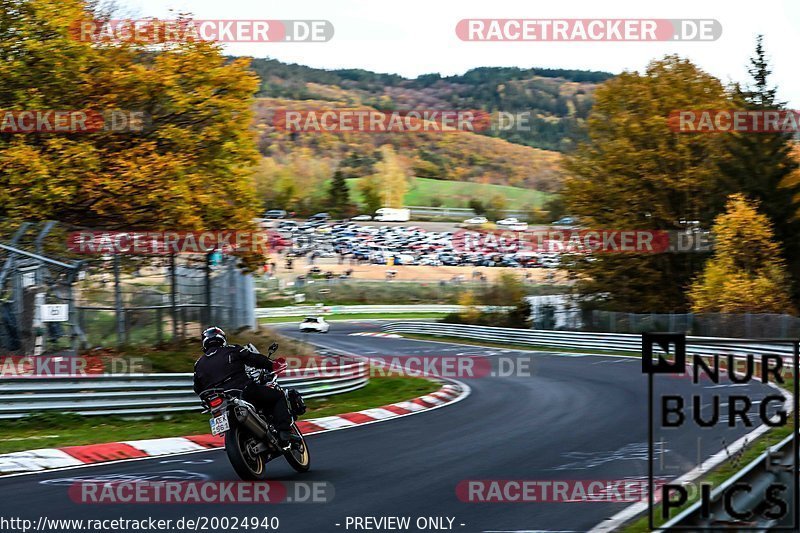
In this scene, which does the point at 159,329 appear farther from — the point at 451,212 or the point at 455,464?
the point at 451,212

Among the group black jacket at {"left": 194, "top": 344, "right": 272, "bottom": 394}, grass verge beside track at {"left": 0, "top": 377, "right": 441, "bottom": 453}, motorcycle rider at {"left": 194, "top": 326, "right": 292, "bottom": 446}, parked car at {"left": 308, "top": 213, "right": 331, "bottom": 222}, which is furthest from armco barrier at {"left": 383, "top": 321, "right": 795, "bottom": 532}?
parked car at {"left": 308, "top": 213, "right": 331, "bottom": 222}

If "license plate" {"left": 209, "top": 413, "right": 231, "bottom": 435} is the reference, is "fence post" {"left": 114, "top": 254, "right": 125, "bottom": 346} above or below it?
above

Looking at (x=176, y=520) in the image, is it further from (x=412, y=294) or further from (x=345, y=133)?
(x=345, y=133)

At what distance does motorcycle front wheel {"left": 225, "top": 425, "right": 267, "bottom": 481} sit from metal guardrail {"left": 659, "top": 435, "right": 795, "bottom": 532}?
444cm

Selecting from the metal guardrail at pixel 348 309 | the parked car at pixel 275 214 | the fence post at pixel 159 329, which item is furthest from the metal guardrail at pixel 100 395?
the parked car at pixel 275 214

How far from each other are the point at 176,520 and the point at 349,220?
102m

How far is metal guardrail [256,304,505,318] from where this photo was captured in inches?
2670

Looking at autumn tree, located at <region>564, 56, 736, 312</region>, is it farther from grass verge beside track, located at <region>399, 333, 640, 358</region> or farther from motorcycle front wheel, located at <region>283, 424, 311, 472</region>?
motorcycle front wheel, located at <region>283, 424, 311, 472</region>

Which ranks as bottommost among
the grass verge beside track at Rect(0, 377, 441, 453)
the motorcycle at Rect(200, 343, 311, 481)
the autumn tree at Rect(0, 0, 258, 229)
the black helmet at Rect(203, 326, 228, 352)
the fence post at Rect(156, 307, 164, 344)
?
the grass verge beside track at Rect(0, 377, 441, 453)

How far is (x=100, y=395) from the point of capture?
15.4 meters

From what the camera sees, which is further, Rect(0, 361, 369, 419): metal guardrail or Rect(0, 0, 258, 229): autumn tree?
Rect(0, 0, 258, 229): autumn tree

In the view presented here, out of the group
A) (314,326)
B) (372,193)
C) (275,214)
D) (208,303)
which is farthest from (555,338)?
(372,193)

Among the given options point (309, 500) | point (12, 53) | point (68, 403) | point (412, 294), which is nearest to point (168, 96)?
point (12, 53)

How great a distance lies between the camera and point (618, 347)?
36.2 m
